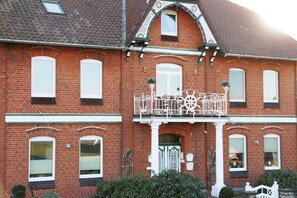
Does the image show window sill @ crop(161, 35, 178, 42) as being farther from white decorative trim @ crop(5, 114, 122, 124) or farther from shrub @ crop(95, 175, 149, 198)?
shrub @ crop(95, 175, 149, 198)

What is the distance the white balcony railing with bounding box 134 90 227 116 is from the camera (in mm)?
19594

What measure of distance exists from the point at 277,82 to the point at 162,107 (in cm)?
762

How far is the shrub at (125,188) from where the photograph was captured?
1611cm

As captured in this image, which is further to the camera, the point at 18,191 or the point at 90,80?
the point at 90,80

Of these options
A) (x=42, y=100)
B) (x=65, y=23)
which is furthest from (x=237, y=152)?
(x=65, y=23)

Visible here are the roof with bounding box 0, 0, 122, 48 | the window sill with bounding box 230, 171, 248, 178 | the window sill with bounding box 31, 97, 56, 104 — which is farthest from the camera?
the window sill with bounding box 230, 171, 248, 178

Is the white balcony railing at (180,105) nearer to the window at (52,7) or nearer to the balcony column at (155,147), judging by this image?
the balcony column at (155,147)

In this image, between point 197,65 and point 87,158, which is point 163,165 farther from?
point 197,65

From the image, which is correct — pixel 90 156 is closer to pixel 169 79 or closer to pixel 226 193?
pixel 169 79

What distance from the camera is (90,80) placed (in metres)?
20.1

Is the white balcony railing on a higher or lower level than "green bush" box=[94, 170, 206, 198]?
higher

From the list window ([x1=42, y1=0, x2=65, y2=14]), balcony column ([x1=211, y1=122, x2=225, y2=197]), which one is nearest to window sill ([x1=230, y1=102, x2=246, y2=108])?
balcony column ([x1=211, y1=122, x2=225, y2=197])

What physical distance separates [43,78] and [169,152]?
22.4 feet

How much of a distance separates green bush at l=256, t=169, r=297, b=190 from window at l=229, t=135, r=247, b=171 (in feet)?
4.28
